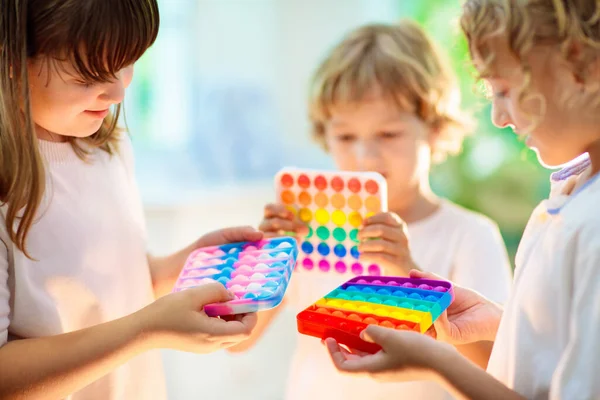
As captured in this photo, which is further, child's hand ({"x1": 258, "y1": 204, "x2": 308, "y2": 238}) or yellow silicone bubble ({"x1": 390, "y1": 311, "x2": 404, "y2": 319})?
child's hand ({"x1": 258, "y1": 204, "x2": 308, "y2": 238})

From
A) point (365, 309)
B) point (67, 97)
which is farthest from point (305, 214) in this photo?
point (67, 97)

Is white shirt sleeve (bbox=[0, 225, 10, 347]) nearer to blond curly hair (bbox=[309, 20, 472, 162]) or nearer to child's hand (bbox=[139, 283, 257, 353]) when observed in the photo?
child's hand (bbox=[139, 283, 257, 353])

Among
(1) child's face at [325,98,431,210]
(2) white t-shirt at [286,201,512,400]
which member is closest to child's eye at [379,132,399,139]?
(1) child's face at [325,98,431,210]

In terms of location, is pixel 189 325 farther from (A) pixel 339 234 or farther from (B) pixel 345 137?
(B) pixel 345 137

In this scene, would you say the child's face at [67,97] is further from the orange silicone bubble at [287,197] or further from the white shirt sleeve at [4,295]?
the orange silicone bubble at [287,197]

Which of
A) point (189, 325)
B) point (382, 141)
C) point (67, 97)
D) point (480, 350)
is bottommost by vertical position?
point (480, 350)

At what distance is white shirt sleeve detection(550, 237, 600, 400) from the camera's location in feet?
1.46

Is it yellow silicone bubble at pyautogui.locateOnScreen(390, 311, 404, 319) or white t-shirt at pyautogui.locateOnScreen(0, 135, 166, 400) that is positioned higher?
white t-shirt at pyautogui.locateOnScreen(0, 135, 166, 400)

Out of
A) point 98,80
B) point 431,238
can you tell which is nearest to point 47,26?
point 98,80

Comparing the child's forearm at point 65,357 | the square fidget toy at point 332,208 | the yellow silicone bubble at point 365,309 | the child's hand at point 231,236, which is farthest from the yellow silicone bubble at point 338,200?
the child's forearm at point 65,357

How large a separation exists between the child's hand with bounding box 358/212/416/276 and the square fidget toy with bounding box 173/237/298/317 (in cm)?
11

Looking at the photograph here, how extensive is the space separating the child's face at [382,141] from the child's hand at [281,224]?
15 cm

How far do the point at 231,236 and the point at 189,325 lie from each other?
8.8 inches

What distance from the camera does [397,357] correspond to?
52cm
